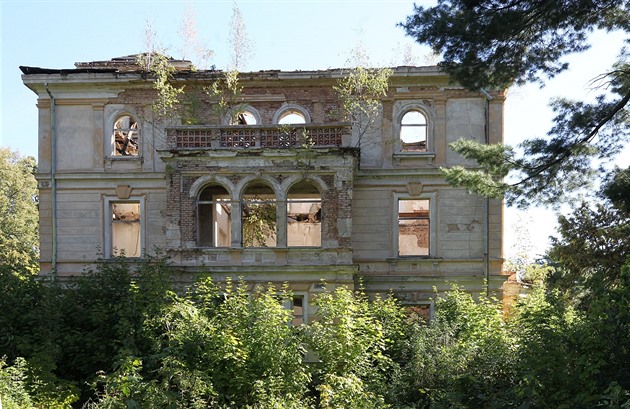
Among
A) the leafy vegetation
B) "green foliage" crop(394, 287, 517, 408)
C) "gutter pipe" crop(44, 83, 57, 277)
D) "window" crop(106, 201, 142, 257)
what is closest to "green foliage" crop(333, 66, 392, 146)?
the leafy vegetation

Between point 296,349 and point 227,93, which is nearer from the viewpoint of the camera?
point 296,349

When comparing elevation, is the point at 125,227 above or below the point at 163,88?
below

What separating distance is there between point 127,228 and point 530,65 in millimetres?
14157

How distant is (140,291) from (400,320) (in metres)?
6.51

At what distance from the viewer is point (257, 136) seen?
67.4 feet

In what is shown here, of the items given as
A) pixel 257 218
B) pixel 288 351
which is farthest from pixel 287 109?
pixel 288 351

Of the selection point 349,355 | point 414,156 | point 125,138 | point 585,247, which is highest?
point 125,138

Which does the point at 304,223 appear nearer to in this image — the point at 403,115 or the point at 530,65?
the point at 403,115

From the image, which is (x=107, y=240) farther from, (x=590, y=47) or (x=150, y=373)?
(x=590, y=47)

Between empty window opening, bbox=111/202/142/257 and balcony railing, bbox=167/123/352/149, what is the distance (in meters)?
3.82

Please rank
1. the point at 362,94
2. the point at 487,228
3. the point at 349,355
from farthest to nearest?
1. the point at 362,94
2. the point at 487,228
3. the point at 349,355

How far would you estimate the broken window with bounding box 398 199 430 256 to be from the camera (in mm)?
22719

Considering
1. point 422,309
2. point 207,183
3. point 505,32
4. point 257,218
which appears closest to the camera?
point 505,32

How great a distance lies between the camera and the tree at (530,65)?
1383 cm
